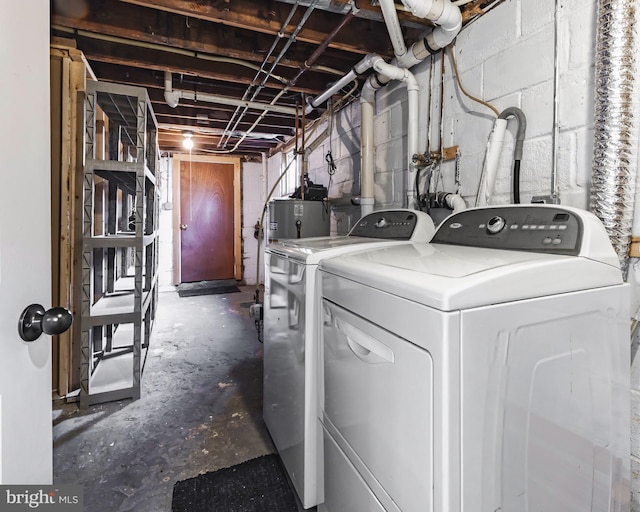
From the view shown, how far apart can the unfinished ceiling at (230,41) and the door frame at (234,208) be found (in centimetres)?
209

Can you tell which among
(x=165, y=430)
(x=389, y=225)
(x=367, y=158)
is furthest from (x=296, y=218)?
(x=165, y=430)

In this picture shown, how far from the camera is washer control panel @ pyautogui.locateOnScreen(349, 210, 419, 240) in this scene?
171cm

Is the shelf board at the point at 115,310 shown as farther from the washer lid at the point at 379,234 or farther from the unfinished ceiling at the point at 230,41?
the unfinished ceiling at the point at 230,41

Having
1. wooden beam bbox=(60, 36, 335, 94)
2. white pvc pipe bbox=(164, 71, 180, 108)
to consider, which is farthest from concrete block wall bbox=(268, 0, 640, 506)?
white pvc pipe bbox=(164, 71, 180, 108)

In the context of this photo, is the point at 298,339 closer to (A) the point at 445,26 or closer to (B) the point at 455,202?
(B) the point at 455,202

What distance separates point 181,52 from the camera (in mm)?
2412

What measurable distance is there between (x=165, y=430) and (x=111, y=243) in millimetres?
1111

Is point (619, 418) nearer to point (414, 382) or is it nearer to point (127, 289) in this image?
point (414, 382)

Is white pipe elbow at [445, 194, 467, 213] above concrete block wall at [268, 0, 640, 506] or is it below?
below

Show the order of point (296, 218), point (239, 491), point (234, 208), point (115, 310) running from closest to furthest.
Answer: point (239, 491) → point (115, 310) → point (296, 218) → point (234, 208)

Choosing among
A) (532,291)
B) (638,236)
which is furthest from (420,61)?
(532,291)

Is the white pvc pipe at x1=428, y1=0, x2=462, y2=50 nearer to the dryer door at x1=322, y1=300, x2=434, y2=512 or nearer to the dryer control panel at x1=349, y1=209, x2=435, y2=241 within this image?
the dryer control panel at x1=349, y1=209, x2=435, y2=241

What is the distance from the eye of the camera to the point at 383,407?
86cm

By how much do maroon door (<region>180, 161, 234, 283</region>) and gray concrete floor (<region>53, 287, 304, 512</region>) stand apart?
281 centimetres
